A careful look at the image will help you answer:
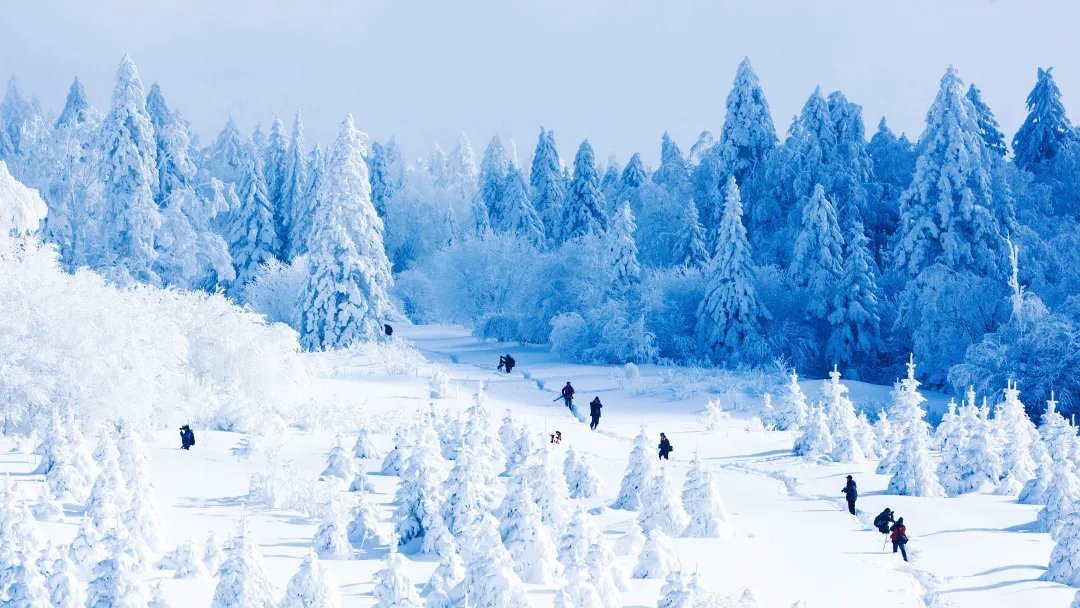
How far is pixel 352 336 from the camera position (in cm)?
5141

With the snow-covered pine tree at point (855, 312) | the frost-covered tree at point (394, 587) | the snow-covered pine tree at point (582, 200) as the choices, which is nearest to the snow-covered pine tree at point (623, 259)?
the snow-covered pine tree at point (855, 312)

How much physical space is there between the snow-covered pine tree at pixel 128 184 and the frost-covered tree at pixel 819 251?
2935cm

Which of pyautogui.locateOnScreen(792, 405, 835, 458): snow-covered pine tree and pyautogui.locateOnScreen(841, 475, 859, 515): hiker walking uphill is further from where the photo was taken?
pyautogui.locateOnScreen(792, 405, 835, 458): snow-covered pine tree

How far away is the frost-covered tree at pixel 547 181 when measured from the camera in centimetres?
8119

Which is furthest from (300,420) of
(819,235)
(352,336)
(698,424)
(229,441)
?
(819,235)

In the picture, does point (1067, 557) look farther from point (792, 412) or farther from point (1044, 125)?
point (1044, 125)

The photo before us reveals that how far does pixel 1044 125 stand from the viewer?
2163 inches

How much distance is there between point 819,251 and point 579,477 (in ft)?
102

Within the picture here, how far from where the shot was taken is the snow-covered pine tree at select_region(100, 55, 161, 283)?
51750mm

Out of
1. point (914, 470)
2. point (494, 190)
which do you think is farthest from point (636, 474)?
point (494, 190)

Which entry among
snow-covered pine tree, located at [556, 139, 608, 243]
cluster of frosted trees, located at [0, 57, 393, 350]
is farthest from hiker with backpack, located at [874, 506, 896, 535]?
snow-covered pine tree, located at [556, 139, 608, 243]

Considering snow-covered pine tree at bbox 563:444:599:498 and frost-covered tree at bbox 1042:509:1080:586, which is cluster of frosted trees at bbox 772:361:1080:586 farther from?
snow-covered pine tree at bbox 563:444:599:498

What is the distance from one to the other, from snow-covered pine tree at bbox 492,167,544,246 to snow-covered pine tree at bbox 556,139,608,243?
306 cm

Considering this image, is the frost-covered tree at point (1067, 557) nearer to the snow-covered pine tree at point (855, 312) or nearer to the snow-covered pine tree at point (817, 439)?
the snow-covered pine tree at point (817, 439)
